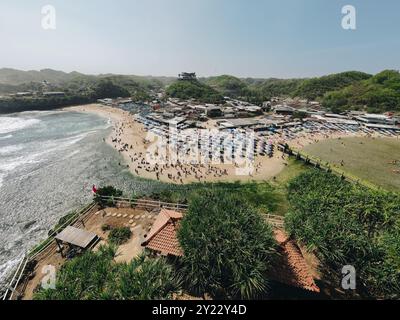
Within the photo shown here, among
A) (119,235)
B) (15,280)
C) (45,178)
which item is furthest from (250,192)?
(45,178)

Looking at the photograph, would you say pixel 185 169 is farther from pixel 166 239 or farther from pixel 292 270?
pixel 292 270

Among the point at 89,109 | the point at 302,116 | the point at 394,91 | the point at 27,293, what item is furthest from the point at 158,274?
the point at 394,91

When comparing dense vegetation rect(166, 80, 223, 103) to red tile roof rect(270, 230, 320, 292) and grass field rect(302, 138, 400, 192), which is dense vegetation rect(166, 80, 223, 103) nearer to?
grass field rect(302, 138, 400, 192)

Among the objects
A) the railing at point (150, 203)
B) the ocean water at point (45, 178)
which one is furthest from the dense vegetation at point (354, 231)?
the ocean water at point (45, 178)

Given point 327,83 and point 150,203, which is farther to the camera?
point 327,83

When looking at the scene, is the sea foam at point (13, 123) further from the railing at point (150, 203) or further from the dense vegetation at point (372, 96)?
the dense vegetation at point (372, 96)
